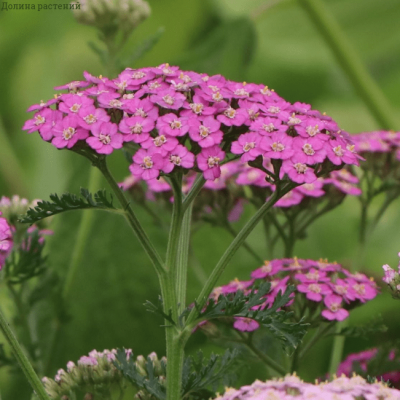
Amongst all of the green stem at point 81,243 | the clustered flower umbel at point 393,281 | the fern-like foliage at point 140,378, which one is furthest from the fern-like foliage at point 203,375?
the green stem at point 81,243

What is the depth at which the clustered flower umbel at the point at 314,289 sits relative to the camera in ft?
2.33

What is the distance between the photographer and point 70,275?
1067 mm

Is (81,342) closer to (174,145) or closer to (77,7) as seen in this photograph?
(77,7)

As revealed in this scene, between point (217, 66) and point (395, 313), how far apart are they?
1.88ft

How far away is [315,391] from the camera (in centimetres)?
53

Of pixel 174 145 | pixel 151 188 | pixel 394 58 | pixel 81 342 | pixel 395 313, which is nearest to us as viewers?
pixel 174 145

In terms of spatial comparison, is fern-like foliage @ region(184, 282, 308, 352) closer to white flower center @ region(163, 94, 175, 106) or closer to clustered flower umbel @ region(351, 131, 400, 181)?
white flower center @ region(163, 94, 175, 106)

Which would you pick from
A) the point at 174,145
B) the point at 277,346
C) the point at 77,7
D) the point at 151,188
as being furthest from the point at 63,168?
the point at 174,145

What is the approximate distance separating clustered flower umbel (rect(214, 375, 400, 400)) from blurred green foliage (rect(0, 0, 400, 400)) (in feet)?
1.27

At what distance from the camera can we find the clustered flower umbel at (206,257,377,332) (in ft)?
2.33

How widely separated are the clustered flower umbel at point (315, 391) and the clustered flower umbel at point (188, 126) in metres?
0.16

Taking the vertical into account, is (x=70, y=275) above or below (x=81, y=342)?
above

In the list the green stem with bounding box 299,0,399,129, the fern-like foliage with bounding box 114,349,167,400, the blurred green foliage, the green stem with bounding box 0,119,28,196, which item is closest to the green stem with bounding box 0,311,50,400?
the fern-like foliage with bounding box 114,349,167,400

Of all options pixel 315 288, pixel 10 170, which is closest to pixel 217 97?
pixel 315 288
